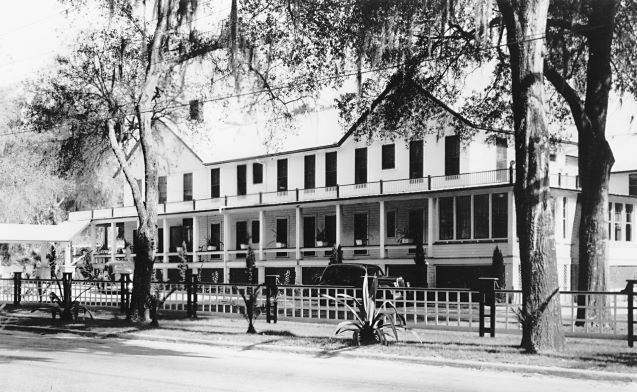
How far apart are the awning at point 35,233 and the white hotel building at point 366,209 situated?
7541mm

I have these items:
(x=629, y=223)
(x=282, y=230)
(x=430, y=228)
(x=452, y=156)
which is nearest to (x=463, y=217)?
(x=430, y=228)

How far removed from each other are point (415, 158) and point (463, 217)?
4.15m

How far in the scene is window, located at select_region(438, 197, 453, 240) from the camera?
36.8 metres

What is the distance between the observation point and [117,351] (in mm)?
A: 15367

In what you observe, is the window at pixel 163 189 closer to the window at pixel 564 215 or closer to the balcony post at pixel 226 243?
the balcony post at pixel 226 243

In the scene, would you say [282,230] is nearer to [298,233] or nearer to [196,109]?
[298,233]

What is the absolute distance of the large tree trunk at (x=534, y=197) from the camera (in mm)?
14148

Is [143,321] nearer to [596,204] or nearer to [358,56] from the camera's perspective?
A: [358,56]

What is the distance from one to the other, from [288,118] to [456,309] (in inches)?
381

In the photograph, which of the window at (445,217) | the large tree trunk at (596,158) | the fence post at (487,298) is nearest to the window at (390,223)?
the window at (445,217)

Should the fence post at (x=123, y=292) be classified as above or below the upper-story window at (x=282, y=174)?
below

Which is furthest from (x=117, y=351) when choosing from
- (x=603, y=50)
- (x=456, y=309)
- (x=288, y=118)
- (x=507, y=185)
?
(x=507, y=185)

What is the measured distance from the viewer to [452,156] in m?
36.8

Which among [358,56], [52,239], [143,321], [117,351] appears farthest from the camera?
[52,239]
